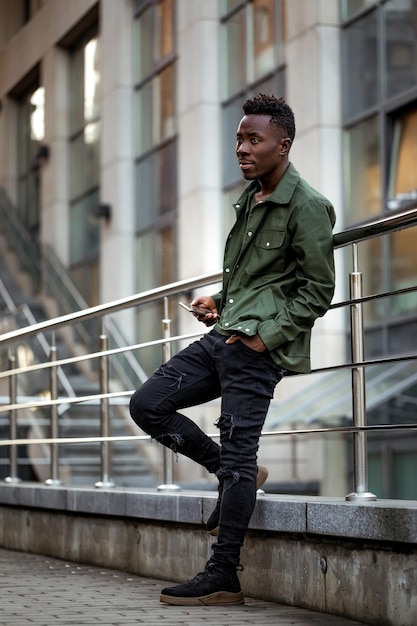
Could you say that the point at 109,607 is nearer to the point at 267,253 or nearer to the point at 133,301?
the point at 267,253

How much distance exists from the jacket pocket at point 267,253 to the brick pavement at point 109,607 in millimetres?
1461

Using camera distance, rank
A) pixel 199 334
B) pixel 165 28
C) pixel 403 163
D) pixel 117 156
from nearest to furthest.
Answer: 1. pixel 199 334
2. pixel 403 163
3. pixel 165 28
4. pixel 117 156

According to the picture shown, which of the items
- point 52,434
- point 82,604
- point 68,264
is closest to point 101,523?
point 52,434

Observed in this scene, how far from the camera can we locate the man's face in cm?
540

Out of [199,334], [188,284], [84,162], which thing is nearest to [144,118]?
[84,162]

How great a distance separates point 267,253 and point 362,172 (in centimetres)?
1223

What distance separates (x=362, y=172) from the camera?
17391 mm

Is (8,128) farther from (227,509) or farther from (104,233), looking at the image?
(227,509)

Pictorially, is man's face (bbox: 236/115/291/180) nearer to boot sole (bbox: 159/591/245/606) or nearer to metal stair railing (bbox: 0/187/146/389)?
boot sole (bbox: 159/591/245/606)

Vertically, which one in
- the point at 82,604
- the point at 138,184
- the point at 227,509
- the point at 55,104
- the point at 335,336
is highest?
the point at 55,104

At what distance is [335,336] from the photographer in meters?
17.6

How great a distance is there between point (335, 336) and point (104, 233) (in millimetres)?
9131

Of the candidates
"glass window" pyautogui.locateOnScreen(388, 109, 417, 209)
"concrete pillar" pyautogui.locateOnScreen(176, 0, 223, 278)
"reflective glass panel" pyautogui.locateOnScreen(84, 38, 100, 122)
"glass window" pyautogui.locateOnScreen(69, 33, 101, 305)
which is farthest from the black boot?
"reflective glass panel" pyautogui.locateOnScreen(84, 38, 100, 122)

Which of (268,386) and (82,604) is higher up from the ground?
(268,386)
